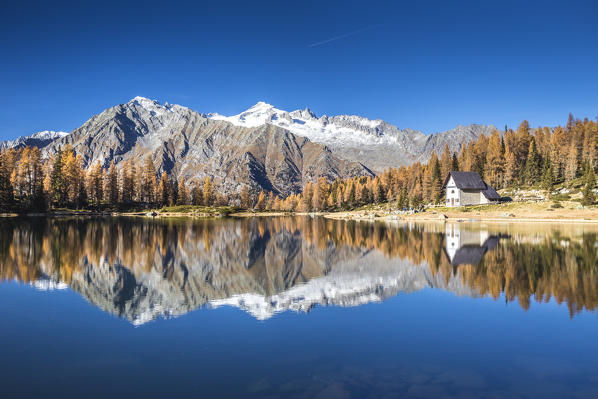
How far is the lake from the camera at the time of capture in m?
9.72

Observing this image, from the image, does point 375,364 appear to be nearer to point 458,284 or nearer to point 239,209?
point 458,284

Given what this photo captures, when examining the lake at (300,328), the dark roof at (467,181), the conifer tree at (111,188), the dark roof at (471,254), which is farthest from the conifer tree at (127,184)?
the dark roof at (471,254)

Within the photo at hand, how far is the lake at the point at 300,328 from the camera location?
9.72 m

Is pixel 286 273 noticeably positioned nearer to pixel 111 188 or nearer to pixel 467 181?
pixel 467 181

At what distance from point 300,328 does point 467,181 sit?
97326 mm

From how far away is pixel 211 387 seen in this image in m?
9.39

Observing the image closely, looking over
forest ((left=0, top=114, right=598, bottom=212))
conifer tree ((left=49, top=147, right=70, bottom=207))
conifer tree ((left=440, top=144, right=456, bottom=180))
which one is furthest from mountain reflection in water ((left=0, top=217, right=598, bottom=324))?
conifer tree ((left=440, top=144, right=456, bottom=180))

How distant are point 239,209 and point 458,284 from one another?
13717 cm

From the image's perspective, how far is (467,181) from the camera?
10162 centimetres

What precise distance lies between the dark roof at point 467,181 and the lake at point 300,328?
7507cm

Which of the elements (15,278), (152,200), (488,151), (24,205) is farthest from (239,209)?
(15,278)

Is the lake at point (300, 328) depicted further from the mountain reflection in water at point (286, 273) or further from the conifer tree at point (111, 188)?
the conifer tree at point (111, 188)

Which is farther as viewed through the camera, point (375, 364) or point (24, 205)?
point (24, 205)

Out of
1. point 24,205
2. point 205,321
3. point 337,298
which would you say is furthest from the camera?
point 24,205
